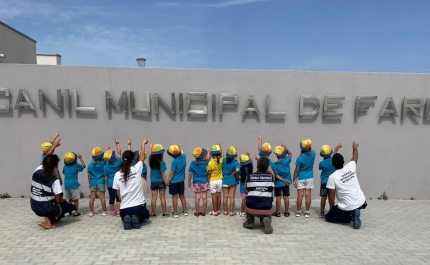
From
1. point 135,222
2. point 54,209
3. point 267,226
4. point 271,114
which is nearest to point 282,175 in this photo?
point 267,226

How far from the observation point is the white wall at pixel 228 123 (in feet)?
24.8

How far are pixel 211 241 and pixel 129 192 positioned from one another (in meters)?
1.70

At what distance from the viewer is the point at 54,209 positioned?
5.45 metres

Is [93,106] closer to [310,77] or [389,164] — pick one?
[310,77]

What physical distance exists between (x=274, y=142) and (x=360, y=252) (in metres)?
3.65

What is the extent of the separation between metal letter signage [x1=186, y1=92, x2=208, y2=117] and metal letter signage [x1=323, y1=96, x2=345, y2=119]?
9.71ft

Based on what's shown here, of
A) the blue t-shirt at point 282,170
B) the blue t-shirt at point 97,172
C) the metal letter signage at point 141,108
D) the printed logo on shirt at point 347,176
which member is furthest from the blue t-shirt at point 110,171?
the printed logo on shirt at point 347,176

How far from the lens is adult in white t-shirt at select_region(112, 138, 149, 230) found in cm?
543

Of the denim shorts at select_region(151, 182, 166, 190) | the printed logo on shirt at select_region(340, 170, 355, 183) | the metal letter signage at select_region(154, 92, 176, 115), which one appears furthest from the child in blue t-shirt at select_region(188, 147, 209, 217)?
the printed logo on shirt at select_region(340, 170, 355, 183)

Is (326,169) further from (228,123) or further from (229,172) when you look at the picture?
(228,123)

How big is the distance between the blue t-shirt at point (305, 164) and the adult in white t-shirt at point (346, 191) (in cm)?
55

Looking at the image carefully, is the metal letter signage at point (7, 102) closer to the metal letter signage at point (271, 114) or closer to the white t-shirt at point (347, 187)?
the metal letter signage at point (271, 114)

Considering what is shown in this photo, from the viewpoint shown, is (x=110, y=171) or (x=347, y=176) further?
(x=110, y=171)

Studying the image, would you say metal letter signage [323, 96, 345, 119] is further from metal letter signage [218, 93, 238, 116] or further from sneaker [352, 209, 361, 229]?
sneaker [352, 209, 361, 229]
